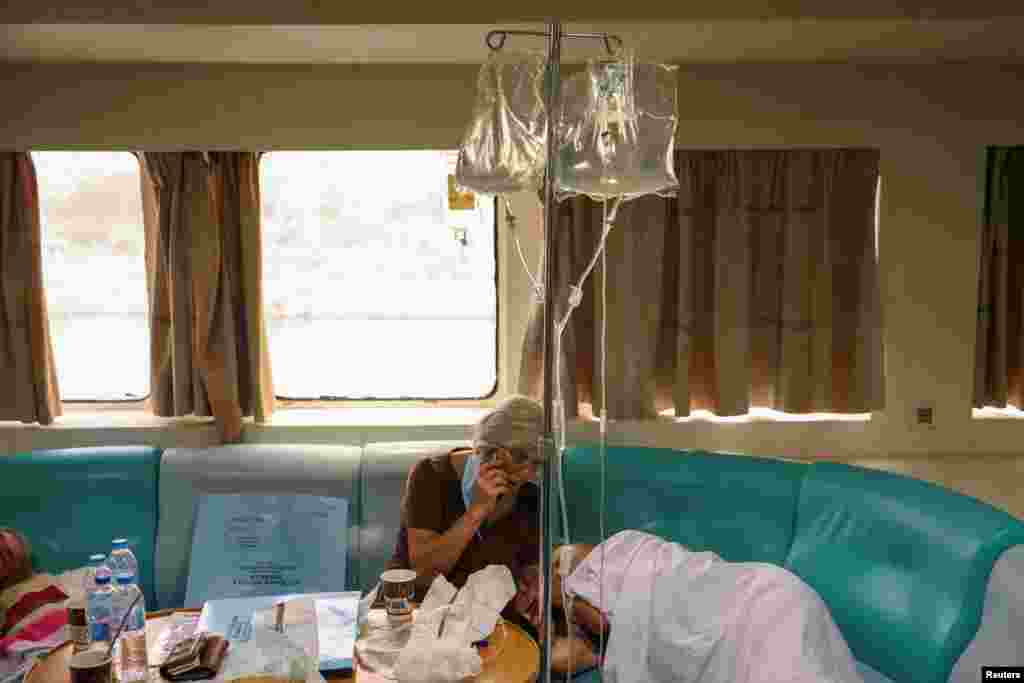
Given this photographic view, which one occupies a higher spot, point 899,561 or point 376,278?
point 376,278

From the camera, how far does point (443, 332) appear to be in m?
3.61

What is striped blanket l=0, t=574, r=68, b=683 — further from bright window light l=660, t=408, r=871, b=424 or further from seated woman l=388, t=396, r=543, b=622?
bright window light l=660, t=408, r=871, b=424

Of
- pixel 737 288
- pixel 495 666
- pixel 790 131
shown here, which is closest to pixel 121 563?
pixel 495 666

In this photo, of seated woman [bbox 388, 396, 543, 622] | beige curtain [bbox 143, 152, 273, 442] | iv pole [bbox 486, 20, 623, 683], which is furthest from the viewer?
beige curtain [bbox 143, 152, 273, 442]

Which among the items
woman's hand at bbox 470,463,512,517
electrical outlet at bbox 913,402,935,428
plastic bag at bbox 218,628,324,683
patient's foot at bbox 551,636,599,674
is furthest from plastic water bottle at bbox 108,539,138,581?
electrical outlet at bbox 913,402,935,428

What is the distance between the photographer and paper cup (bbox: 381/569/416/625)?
6.57ft

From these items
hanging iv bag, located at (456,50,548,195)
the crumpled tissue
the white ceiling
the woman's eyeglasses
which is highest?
the white ceiling

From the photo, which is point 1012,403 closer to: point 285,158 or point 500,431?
point 500,431

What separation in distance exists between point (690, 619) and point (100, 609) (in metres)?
1.45

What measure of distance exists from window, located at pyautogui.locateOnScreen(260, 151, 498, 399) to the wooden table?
156 cm

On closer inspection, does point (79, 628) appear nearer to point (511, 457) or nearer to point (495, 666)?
point (495, 666)

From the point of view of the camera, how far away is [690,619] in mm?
2230

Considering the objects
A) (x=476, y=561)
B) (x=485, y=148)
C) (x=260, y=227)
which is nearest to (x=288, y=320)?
(x=260, y=227)

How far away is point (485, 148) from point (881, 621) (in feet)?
5.15
